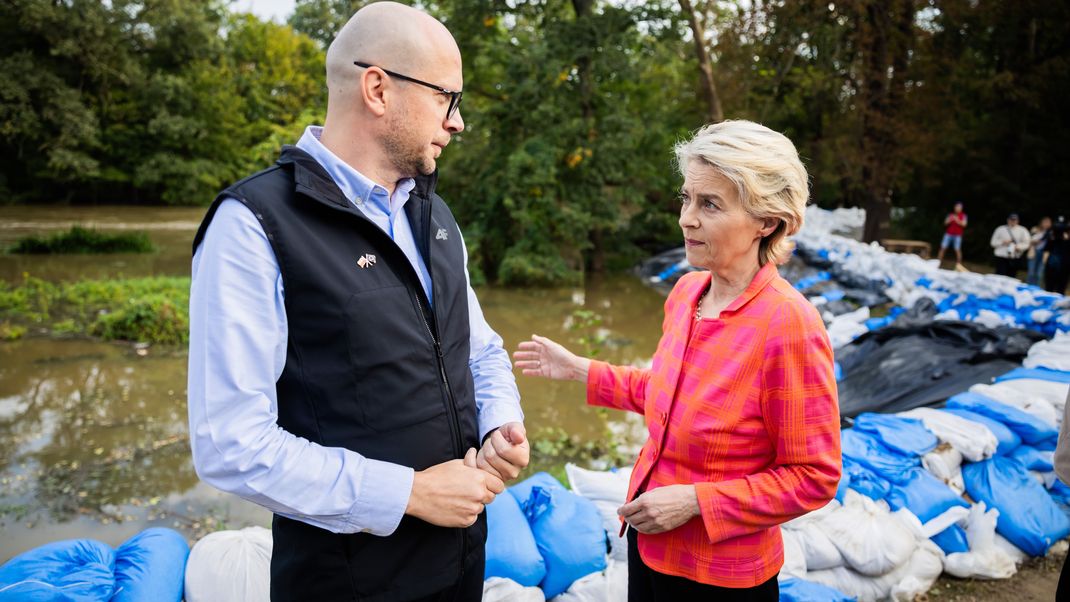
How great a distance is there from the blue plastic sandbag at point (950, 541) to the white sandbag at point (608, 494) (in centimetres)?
135

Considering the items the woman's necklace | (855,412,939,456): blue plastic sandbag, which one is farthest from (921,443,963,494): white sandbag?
the woman's necklace

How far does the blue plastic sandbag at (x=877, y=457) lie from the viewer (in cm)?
298

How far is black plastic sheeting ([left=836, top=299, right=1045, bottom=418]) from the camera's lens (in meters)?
4.57

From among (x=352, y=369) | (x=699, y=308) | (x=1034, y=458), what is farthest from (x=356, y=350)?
(x=1034, y=458)

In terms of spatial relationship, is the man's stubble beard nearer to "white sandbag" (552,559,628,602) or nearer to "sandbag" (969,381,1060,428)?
"white sandbag" (552,559,628,602)

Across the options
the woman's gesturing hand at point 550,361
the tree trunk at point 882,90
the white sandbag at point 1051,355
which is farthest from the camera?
the tree trunk at point 882,90

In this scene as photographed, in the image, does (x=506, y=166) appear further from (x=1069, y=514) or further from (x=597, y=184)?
(x=1069, y=514)

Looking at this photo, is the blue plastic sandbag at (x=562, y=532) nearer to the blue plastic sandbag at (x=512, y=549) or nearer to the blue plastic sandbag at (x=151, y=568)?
the blue plastic sandbag at (x=512, y=549)

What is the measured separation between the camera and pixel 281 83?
91.9 ft

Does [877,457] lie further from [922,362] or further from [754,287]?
[922,362]

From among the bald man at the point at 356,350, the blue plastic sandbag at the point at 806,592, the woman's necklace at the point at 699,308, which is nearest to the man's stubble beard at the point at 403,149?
the bald man at the point at 356,350

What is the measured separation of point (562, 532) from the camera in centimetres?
244

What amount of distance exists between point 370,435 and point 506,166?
1130cm

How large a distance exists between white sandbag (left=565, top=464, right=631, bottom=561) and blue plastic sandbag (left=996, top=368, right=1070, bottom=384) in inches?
105
